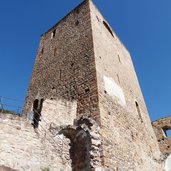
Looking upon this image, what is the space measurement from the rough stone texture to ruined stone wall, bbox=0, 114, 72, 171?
22.9 ft

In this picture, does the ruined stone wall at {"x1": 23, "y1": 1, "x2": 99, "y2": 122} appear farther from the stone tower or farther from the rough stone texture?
the rough stone texture

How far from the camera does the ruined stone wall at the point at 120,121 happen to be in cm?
627

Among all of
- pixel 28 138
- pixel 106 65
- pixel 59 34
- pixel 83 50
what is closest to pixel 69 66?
pixel 83 50

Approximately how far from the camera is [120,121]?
24.7ft

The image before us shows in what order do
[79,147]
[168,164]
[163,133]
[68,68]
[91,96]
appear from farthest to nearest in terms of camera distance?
1. [163,133]
2. [168,164]
3. [68,68]
4. [91,96]
5. [79,147]

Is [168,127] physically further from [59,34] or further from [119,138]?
[59,34]

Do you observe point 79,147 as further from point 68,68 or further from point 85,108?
point 68,68

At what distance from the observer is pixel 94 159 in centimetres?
552

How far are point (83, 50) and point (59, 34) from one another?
11.1 feet

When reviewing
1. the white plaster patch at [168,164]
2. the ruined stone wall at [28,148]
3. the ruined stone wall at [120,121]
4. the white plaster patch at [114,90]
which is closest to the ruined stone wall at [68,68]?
the ruined stone wall at [120,121]

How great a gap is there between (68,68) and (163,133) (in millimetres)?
6909

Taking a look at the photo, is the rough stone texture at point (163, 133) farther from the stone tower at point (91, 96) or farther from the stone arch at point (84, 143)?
the stone arch at point (84, 143)

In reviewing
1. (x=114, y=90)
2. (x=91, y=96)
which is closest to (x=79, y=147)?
(x=91, y=96)

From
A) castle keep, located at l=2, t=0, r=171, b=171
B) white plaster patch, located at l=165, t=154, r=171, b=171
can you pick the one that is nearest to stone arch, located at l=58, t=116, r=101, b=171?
castle keep, located at l=2, t=0, r=171, b=171
